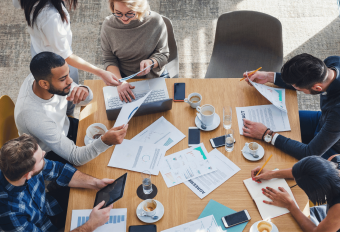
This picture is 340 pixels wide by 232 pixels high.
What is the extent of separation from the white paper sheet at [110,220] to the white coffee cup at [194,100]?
0.79 metres

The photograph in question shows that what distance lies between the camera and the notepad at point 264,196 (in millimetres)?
1619

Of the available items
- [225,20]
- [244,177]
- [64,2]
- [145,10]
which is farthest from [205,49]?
[244,177]

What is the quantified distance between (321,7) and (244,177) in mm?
2976

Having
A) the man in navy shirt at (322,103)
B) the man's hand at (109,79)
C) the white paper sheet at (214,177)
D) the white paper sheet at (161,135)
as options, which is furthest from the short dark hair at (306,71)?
the man's hand at (109,79)

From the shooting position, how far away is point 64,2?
2.20m

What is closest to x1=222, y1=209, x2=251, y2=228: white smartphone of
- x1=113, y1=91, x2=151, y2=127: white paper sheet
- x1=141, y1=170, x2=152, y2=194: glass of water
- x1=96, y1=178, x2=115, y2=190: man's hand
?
x1=141, y1=170, x2=152, y2=194: glass of water

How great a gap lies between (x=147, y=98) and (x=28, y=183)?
876 millimetres

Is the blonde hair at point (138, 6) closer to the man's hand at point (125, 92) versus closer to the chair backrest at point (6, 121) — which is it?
the man's hand at point (125, 92)

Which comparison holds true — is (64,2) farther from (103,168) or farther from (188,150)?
(188,150)

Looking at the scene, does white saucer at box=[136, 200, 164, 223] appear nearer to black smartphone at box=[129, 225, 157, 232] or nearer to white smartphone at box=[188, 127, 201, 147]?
black smartphone at box=[129, 225, 157, 232]

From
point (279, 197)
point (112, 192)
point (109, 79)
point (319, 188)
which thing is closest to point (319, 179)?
point (319, 188)

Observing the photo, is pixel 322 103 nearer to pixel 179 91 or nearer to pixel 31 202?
pixel 179 91

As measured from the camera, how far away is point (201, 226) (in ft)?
5.27

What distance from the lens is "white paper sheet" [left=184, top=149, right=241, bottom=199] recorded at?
5.68 feet
